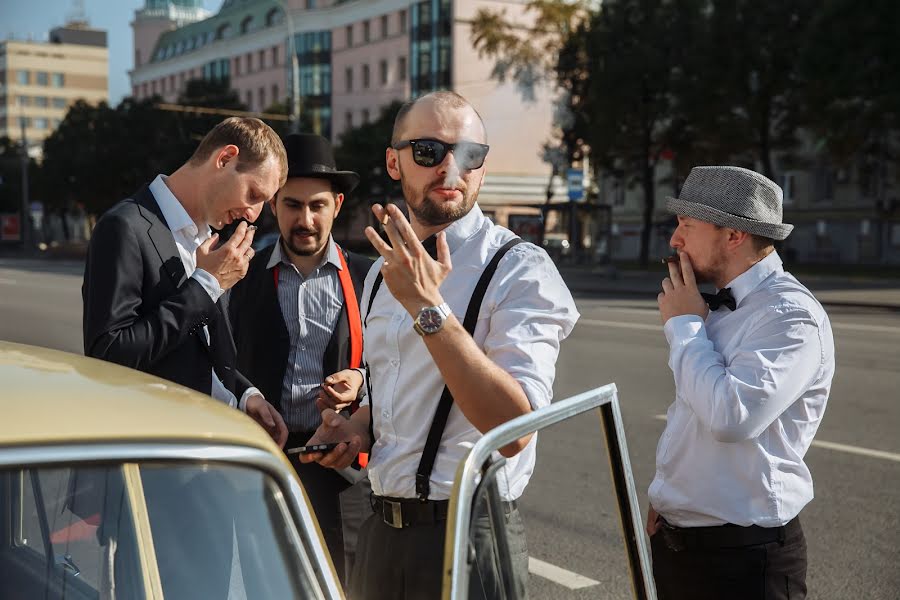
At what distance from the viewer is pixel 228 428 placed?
5.33 ft

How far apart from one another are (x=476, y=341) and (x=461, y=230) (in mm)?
281

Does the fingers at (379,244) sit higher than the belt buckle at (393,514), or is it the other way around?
the fingers at (379,244)

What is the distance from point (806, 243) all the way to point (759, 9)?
1622 cm

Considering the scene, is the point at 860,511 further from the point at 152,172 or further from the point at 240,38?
the point at 240,38

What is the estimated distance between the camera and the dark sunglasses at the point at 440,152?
2486 millimetres

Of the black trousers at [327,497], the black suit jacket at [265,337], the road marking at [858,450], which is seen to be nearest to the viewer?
the black trousers at [327,497]

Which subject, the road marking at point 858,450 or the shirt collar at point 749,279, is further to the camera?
the road marking at point 858,450

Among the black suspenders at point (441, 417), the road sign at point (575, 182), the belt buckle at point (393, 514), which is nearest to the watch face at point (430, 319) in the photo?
the black suspenders at point (441, 417)

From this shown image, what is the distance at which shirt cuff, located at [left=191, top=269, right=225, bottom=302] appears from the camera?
2820mm

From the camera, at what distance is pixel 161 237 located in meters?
2.91

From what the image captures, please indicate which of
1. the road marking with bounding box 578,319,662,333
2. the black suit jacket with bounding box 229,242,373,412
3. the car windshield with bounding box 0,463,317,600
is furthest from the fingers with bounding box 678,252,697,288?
the road marking with bounding box 578,319,662,333

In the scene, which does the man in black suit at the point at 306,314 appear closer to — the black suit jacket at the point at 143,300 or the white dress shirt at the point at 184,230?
the white dress shirt at the point at 184,230

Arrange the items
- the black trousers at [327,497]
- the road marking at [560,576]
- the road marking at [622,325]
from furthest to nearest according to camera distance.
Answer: the road marking at [622,325] < the road marking at [560,576] < the black trousers at [327,497]

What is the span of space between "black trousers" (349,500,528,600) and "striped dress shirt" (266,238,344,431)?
3.51ft
